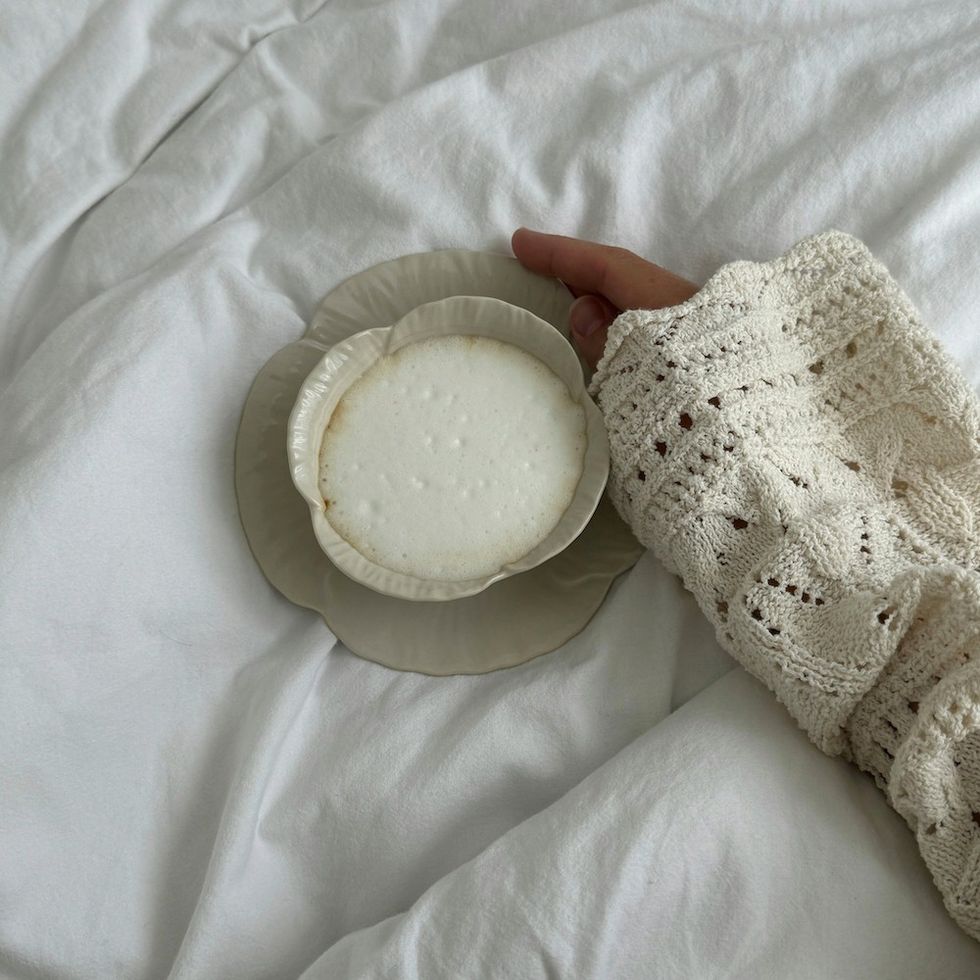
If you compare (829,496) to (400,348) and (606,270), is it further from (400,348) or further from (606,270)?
(400,348)

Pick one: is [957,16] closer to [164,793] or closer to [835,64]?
[835,64]

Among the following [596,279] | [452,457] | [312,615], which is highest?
[596,279]

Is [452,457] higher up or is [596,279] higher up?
[596,279]

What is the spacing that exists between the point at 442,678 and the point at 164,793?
25 cm

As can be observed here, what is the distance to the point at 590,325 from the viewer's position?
2.83ft

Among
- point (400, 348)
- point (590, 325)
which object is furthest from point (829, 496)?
point (400, 348)

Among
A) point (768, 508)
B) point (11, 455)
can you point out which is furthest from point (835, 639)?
point (11, 455)

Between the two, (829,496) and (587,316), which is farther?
(587,316)

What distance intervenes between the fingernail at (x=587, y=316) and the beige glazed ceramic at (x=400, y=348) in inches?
3.0

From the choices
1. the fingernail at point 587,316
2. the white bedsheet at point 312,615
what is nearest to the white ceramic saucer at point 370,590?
the white bedsheet at point 312,615

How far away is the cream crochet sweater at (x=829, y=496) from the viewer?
0.66m

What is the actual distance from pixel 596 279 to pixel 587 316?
0.03 metres

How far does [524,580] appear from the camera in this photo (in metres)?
0.82

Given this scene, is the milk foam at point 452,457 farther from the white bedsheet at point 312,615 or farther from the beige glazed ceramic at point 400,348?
the white bedsheet at point 312,615
